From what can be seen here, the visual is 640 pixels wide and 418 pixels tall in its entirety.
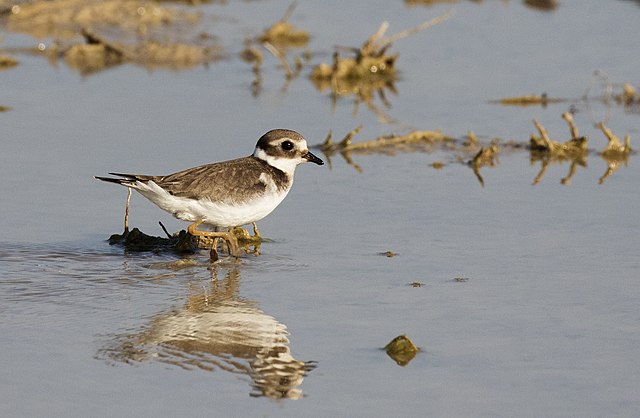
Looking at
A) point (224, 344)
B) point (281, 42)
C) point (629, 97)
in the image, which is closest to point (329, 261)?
point (224, 344)

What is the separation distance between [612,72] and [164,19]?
5847 mm

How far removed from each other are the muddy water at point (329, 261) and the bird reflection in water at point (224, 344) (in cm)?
2

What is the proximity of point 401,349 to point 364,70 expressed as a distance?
7.74 metres

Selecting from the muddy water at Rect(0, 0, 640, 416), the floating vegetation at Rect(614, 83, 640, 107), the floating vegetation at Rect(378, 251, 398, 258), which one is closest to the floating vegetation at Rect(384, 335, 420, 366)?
the muddy water at Rect(0, 0, 640, 416)

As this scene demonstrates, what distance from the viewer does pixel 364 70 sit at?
13.8 metres

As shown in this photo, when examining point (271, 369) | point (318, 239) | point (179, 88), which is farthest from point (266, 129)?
point (271, 369)

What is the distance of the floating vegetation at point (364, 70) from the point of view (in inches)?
531

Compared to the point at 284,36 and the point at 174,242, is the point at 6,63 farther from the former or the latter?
the point at 174,242

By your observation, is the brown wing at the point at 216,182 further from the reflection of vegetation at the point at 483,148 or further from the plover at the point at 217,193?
the reflection of vegetation at the point at 483,148

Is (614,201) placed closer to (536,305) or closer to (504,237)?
(504,237)

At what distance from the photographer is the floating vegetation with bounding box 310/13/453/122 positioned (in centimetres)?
1348

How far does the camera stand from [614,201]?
9562 mm

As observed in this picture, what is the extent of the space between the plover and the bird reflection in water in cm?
99

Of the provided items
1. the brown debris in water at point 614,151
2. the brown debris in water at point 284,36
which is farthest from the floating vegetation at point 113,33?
the brown debris in water at point 614,151
